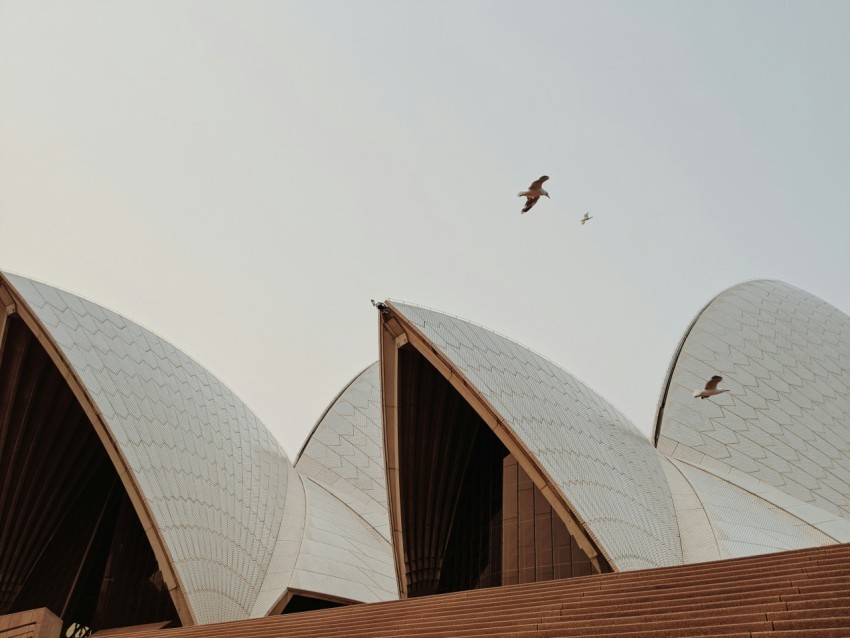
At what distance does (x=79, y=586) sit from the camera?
20.2 m

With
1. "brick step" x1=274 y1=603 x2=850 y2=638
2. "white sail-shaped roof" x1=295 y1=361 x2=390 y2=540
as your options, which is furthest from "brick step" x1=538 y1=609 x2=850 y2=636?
"white sail-shaped roof" x1=295 y1=361 x2=390 y2=540

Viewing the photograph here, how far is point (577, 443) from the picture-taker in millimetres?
16078

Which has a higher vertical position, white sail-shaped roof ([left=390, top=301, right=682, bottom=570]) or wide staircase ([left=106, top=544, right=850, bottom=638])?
white sail-shaped roof ([left=390, top=301, right=682, bottom=570])

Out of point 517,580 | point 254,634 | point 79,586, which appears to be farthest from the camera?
point 79,586

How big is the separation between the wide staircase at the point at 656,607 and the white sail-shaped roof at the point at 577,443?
597cm

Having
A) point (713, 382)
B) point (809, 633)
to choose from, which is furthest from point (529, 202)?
point (809, 633)

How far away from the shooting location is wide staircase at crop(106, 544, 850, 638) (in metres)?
5.23

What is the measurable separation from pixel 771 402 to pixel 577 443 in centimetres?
679

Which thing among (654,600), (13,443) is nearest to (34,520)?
(13,443)

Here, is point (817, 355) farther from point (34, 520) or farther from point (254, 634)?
point (34, 520)

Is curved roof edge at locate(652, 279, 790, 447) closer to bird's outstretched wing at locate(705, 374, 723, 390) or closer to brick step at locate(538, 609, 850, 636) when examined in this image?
bird's outstretched wing at locate(705, 374, 723, 390)

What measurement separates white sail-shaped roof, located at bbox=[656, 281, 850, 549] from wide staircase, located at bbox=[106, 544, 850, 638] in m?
8.15

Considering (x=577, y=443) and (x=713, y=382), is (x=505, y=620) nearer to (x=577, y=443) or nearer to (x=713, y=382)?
(x=713, y=382)

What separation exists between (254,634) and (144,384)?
1125 centimetres
